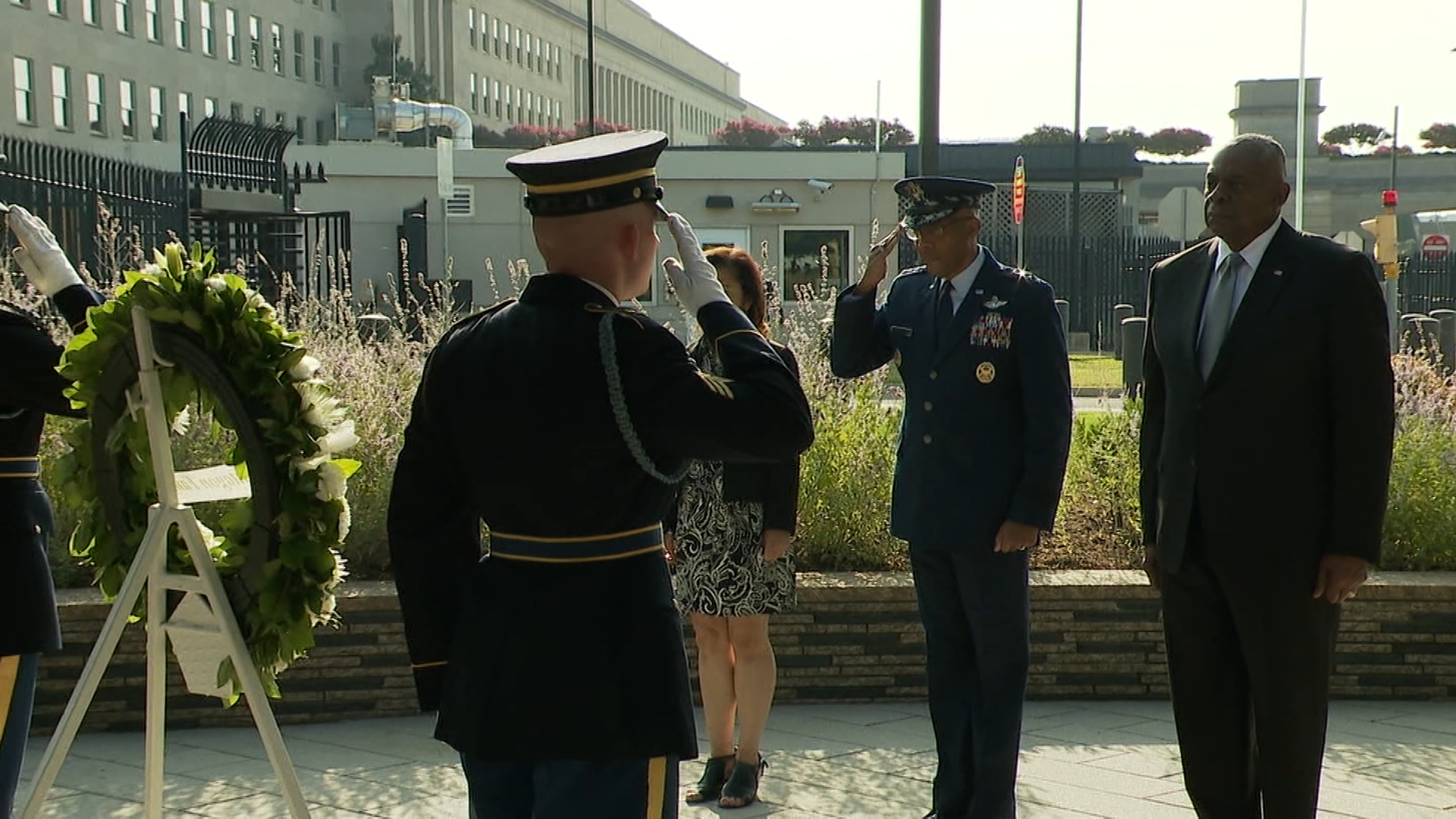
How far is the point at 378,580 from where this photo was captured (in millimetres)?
7172

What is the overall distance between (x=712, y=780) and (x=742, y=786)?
4.9 inches

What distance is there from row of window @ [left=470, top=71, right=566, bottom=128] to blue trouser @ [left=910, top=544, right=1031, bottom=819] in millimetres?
84258

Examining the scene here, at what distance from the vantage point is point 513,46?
93.5m

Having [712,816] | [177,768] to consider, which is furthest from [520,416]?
[177,768]

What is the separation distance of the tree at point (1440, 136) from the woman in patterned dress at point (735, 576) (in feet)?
319

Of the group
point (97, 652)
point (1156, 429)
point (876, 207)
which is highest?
point (876, 207)

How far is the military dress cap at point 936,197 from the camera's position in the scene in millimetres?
5207

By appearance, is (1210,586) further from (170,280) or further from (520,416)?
(170,280)

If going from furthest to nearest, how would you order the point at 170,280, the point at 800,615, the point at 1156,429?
the point at 800,615
the point at 1156,429
the point at 170,280

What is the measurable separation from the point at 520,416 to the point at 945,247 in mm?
2507

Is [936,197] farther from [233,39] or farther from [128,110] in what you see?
[233,39]

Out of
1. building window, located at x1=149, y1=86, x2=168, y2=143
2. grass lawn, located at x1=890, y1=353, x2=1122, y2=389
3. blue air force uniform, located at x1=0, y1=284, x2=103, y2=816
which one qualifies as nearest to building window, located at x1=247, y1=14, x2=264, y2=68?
building window, located at x1=149, y1=86, x2=168, y2=143

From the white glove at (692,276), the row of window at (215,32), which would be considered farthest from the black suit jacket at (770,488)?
the row of window at (215,32)

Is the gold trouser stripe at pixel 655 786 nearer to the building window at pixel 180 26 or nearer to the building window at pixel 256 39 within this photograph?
the building window at pixel 180 26
